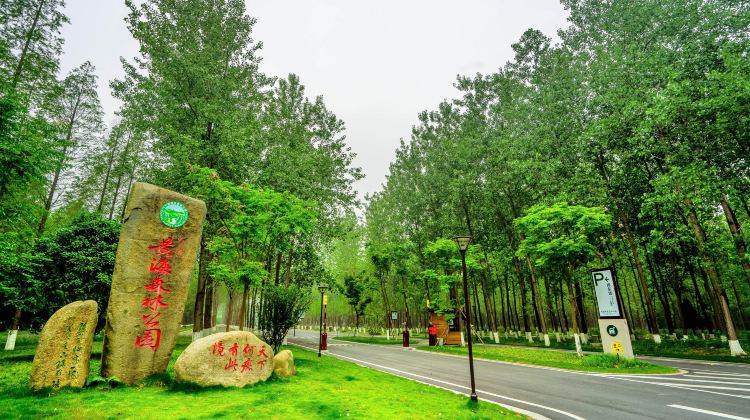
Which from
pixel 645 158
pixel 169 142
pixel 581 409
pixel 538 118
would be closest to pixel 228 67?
pixel 169 142

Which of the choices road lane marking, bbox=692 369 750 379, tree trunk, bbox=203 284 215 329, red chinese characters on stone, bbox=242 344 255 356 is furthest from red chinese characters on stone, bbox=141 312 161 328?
road lane marking, bbox=692 369 750 379

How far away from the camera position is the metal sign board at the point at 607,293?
14.8 metres

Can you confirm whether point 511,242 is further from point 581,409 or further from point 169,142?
point 169,142

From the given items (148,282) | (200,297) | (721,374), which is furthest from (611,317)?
(200,297)

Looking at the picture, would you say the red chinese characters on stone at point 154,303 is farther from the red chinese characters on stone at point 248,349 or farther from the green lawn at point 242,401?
the red chinese characters on stone at point 248,349

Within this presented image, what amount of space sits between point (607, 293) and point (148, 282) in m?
18.1

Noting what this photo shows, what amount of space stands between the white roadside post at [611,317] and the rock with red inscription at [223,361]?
47.7 ft

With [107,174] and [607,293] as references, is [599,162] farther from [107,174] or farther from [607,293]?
[107,174]

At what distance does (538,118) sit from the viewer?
74.1 feet

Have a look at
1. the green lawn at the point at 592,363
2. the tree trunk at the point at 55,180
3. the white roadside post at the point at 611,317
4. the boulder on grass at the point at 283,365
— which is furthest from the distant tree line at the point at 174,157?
the white roadside post at the point at 611,317

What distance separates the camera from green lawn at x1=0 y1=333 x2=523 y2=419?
5.73 m

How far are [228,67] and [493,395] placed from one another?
21.8 metres

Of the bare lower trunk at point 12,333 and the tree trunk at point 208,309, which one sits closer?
the bare lower trunk at point 12,333

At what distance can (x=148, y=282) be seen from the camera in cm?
816
